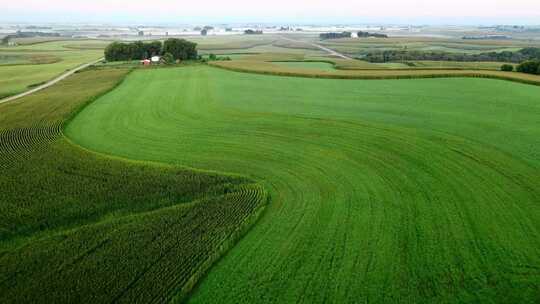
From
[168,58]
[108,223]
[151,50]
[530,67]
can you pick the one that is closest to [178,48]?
[168,58]

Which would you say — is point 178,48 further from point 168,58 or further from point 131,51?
point 131,51

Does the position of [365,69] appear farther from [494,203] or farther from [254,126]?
[494,203]

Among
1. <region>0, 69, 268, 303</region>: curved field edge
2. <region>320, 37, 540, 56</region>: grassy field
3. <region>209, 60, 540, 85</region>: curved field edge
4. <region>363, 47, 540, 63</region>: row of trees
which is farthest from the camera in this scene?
<region>320, 37, 540, 56</region>: grassy field

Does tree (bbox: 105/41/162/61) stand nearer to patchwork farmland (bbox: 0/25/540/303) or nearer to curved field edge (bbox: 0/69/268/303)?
patchwork farmland (bbox: 0/25/540/303)

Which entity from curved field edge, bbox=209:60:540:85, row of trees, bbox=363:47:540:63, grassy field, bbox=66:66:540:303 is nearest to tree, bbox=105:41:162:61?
curved field edge, bbox=209:60:540:85

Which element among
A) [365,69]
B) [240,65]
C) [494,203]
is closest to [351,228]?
[494,203]

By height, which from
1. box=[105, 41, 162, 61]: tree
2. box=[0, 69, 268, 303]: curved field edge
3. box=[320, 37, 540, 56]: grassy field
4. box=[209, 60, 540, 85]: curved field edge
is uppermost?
box=[320, 37, 540, 56]: grassy field

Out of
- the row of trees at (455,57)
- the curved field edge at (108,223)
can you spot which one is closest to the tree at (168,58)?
the row of trees at (455,57)
